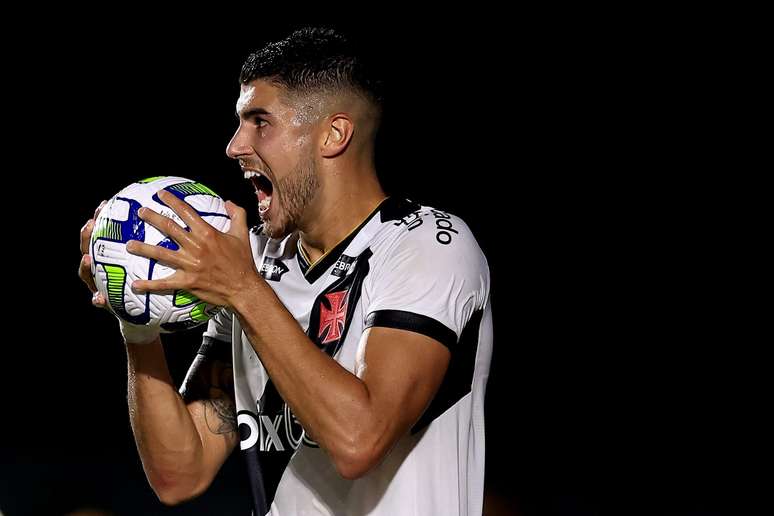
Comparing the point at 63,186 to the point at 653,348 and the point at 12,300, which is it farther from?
the point at 653,348

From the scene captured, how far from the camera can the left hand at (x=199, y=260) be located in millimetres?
1363

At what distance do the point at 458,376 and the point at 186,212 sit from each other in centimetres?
52

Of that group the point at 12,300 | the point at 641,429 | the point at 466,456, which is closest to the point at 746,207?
the point at 641,429

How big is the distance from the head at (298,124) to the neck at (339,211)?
2 cm

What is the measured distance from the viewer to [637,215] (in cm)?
342

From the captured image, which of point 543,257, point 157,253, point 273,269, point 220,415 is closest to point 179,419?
point 220,415

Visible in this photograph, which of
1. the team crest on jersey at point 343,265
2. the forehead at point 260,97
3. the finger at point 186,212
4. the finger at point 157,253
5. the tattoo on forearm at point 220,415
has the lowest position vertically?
the tattoo on forearm at point 220,415

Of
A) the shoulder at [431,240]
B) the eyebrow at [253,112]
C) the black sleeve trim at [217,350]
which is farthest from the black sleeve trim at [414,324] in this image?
the black sleeve trim at [217,350]

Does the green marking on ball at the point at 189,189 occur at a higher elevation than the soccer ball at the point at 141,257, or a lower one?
higher

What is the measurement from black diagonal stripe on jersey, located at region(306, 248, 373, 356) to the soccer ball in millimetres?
206

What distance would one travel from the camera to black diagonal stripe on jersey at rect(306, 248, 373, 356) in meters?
1.62

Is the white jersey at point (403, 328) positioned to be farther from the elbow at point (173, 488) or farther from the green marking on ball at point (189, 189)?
the green marking on ball at point (189, 189)

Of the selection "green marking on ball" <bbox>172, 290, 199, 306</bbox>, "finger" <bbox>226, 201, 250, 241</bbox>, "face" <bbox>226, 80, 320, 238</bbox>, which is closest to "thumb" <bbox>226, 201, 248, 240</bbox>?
"finger" <bbox>226, 201, 250, 241</bbox>

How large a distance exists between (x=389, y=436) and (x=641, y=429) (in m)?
2.07
